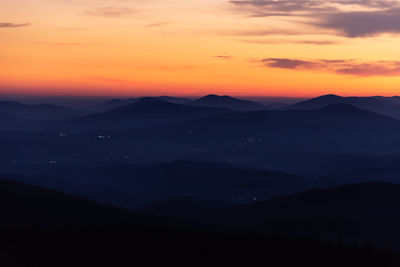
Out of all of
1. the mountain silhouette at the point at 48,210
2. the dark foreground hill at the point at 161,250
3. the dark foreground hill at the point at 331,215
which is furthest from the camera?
the dark foreground hill at the point at 331,215

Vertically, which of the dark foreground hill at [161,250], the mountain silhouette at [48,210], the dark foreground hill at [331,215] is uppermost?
the dark foreground hill at [161,250]

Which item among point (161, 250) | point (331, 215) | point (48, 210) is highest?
point (161, 250)

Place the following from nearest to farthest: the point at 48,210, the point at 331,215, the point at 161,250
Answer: the point at 161,250 < the point at 48,210 < the point at 331,215

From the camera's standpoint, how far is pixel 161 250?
58594 millimetres

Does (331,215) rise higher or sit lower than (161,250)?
lower

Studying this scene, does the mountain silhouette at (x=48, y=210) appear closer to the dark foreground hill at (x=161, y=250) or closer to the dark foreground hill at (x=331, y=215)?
the dark foreground hill at (x=331, y=215)

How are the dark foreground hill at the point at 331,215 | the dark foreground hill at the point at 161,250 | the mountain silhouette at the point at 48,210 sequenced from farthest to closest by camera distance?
the dark foreground hill at the point at 331,215 < the mountain silhouette at the point at 48,210 < the dark foreground hill at the point at 161,250

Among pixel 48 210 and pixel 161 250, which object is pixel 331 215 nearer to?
pixel 48 210

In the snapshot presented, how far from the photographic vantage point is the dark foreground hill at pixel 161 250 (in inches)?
2021

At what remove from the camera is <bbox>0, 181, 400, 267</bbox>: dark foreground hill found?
51344mm

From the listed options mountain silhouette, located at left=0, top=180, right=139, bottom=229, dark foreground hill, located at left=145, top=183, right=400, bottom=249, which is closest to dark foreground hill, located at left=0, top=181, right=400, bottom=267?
dark foreground hill, located at left=145, top=183, right=400, bottom=249

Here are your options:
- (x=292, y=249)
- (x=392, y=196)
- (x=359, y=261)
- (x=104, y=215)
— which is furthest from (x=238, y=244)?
(x=392, y=196)

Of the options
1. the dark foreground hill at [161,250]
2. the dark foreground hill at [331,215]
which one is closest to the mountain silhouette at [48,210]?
the dark foreground hill at [331,215]

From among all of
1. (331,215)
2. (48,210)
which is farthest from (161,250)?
(331,215)
